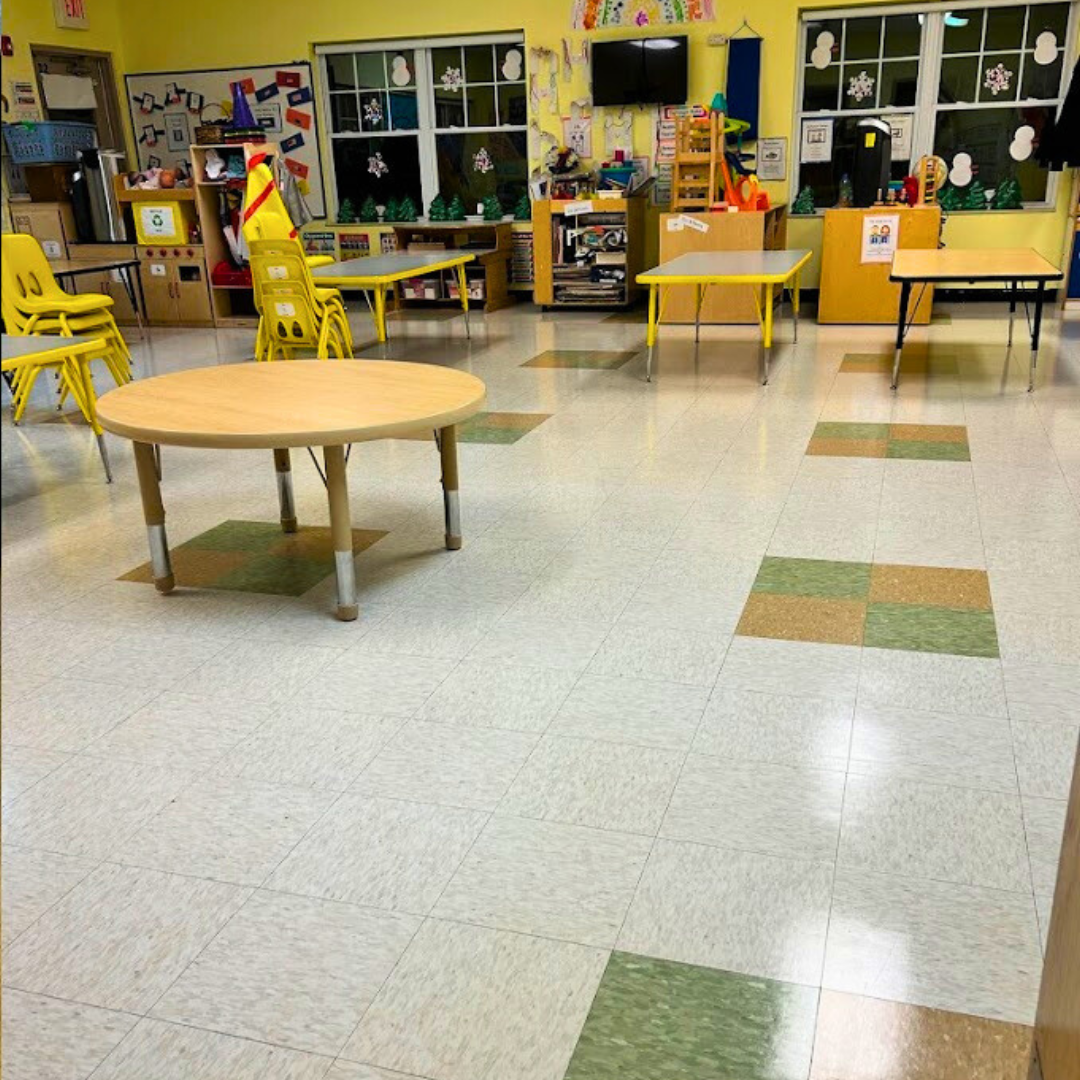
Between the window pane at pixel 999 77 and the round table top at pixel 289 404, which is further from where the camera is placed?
the window pane at pixel 999 77

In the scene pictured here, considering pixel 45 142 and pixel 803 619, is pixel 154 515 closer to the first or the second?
pixel 803 619

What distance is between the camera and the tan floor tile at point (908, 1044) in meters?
1.49

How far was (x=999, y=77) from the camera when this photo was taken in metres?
8.61

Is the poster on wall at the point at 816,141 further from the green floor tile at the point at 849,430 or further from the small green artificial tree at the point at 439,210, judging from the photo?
the green floor tile at the point at 849,430

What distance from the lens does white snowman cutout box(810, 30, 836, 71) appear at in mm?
8797

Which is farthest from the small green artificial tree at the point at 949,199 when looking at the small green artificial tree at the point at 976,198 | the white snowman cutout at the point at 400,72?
the white snowman cutout at the point at 400,72

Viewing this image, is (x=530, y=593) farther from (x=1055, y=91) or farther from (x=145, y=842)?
(x=1055, y=91)

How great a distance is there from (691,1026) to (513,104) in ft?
31.3

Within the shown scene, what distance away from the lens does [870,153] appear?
7664mm

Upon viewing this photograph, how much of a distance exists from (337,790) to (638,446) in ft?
9.75

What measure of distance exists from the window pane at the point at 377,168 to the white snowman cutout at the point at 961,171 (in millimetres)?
4951

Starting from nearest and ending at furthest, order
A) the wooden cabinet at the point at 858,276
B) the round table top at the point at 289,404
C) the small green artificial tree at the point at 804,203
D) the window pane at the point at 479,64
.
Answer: the round table top at the point at 289,404 → the wooden cabinet at the point at 858,276 → the small green artificial tree at the point at 804,203 → the window pane at the point at 479,64

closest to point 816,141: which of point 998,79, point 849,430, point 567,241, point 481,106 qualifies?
point 998,79

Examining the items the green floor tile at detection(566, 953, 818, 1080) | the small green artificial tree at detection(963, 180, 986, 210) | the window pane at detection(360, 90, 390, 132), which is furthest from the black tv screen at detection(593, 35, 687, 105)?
the green floor tile at detection(566, 953, 818, 1080)
